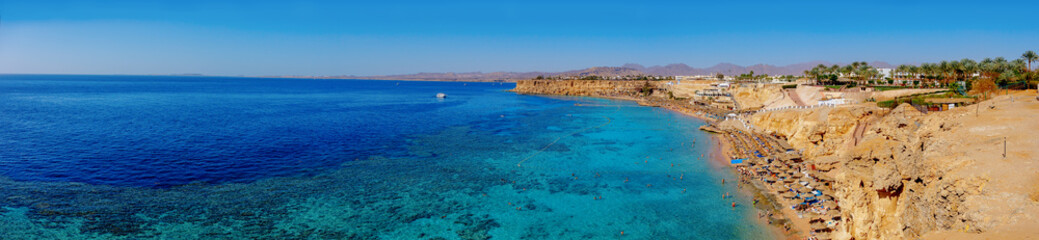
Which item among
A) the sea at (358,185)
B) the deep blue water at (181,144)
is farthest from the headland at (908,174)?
the deep blue water at (181,144)

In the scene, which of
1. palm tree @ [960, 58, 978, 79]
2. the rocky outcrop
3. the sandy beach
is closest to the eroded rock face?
the sandy beach

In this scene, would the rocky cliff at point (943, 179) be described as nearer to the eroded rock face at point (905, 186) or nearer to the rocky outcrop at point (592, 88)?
the eroded rock face at point (905, 186)

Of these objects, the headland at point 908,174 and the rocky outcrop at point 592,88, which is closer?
the headland at point 908,174

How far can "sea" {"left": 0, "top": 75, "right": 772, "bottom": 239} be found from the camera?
25188mm

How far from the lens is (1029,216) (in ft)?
36.0

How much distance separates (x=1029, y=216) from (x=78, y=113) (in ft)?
353

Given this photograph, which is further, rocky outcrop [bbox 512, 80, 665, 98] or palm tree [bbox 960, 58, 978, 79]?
rocky outcrop [bbox 512, 80, 665, 98]

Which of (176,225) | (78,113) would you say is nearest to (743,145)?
(176,225)

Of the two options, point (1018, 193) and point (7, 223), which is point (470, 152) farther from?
point (1018, 193)

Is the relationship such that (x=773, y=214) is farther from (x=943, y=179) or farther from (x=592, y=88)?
(x=592, y=88)

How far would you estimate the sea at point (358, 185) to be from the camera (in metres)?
25.2

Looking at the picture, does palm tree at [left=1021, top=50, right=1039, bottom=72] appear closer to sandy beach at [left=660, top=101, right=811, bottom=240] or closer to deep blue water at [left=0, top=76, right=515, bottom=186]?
sandy beach at [left=660, top=101, right=811, bottom=240]

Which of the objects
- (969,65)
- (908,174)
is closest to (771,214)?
(908,174)

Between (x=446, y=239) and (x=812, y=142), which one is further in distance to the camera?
(x=812, y=142)
